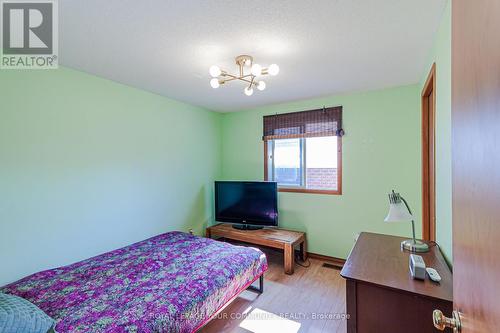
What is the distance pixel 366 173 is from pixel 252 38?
2257 mm

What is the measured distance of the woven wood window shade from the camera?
321 cm

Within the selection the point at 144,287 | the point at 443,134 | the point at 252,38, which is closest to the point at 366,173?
the point at 443,134

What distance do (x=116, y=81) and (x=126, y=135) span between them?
2.01 ft

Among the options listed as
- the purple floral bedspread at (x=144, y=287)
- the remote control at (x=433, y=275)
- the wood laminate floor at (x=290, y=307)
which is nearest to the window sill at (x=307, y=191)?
the wood laminate floor at (x=290, y=307)

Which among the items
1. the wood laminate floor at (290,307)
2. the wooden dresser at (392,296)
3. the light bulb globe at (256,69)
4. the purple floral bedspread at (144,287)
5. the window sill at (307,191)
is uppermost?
the light bulb globe at (256,69)

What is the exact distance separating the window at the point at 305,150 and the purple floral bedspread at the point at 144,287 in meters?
1.43

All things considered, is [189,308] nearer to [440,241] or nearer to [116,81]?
[440,241]

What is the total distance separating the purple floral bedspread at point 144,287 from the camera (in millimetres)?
1428

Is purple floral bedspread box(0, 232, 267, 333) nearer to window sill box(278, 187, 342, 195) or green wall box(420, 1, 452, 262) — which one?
window sill box(278, 187, 342, 195)

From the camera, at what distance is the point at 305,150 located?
138 inches

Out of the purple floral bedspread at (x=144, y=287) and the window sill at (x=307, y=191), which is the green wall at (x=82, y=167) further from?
the window sill at (x=307, y=191)

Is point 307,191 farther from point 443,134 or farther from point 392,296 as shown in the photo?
point 392,296

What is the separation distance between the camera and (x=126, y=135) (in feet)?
9.06

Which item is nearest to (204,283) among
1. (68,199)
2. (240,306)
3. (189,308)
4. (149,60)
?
(189,308)
